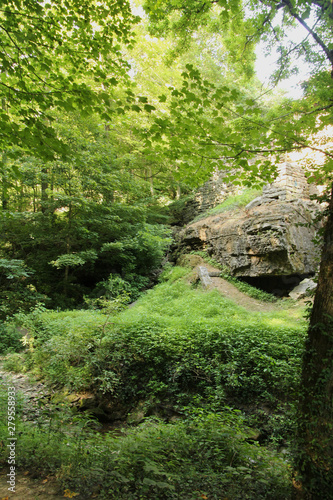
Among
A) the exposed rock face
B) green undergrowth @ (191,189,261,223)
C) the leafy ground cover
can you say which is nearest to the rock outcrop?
the exposed rock face

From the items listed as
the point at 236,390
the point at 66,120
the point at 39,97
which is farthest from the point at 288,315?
the point at 66,120

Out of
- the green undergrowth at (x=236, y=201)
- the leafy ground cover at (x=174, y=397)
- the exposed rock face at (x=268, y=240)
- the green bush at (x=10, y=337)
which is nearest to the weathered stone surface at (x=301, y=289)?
the exposed rock face at (x=268, y=240)

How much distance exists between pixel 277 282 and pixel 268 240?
149 centimetres

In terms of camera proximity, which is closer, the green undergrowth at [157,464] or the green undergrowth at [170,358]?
the green undergrowth at [157,464]

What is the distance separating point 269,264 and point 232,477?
264 inches

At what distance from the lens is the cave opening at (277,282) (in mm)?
8219

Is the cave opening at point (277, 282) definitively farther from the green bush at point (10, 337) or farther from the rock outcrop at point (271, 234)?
the green bush at point (10, 337)

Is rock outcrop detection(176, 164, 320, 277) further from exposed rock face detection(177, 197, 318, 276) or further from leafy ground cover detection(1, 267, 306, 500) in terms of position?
leafy ground cover detection(1, 267, 306, 500)

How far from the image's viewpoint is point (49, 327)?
609 cm

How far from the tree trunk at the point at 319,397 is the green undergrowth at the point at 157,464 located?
28cm

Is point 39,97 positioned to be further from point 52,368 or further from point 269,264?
point 269,264

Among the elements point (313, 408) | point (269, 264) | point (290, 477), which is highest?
point (269, 264)

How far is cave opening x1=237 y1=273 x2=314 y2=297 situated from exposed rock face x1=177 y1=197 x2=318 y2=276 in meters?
0.27

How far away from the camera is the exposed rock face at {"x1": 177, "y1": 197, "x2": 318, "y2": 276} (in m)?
8.00
